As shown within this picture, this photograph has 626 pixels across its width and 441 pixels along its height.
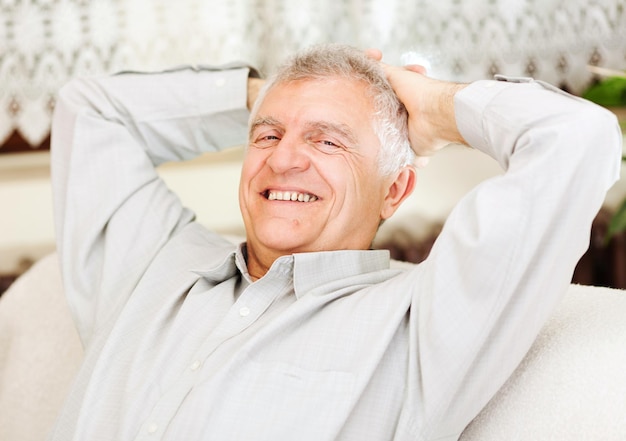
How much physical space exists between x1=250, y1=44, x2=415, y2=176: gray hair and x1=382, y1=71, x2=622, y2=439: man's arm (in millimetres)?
330

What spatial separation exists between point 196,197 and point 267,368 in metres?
1.40

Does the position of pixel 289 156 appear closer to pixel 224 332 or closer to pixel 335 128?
pixel 335 128

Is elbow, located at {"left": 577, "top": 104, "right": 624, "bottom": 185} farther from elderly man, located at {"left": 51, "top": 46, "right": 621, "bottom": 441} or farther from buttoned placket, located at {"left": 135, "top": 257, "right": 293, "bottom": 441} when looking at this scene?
buttoned placket, located at {"left": 135, "top": 257, "right": 293, "bottom": 441}

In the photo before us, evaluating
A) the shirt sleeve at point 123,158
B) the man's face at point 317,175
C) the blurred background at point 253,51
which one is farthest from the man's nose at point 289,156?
the blurred background at point 253,51

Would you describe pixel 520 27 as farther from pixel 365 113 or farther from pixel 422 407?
pixel 422 407

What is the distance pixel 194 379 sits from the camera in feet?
3.94

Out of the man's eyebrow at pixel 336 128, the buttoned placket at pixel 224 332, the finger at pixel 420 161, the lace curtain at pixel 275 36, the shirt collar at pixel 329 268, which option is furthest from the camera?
the lace curtain at pixel 275 36

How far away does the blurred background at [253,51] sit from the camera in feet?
7.48

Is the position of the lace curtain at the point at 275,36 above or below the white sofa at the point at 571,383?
above

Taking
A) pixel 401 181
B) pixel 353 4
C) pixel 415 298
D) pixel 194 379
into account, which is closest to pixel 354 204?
pixel 401 181

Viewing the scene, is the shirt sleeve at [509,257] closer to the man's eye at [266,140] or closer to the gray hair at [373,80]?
the gray hair at [373,80]

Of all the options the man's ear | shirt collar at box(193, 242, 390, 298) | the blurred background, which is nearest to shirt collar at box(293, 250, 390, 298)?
shirt collar at box(193, 242, 390, 298)

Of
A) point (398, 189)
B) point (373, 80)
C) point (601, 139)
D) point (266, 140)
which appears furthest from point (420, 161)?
point (601, 139)

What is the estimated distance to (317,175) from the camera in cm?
138
